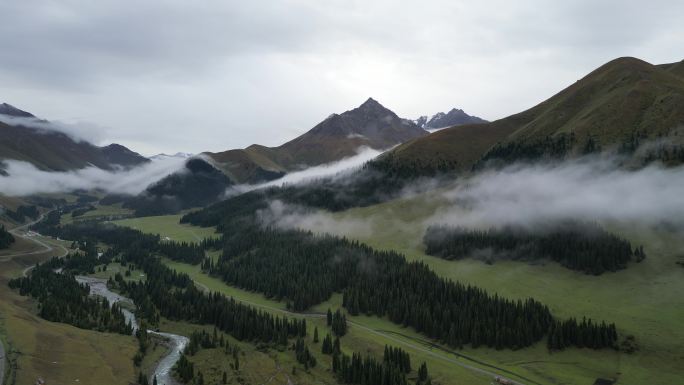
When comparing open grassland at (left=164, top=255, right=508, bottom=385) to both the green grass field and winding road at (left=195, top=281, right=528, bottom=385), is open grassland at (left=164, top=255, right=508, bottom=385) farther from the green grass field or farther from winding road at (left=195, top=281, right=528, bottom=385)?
the green grass field

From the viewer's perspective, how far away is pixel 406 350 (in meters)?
136

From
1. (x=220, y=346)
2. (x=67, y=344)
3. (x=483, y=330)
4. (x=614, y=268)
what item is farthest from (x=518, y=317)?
(x=67, y=344)

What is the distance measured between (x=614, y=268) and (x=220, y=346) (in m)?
134

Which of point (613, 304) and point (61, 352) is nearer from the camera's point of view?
point (61, 352)

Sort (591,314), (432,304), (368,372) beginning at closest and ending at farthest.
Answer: (368,372)
(591,314)
(432,304)

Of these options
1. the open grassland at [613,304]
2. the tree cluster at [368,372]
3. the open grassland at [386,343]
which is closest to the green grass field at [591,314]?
the open grassland at [613,304]

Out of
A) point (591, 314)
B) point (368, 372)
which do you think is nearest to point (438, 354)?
point (368, 372)

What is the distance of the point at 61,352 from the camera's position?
110 m

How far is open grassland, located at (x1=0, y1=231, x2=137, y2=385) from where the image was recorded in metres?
97.6

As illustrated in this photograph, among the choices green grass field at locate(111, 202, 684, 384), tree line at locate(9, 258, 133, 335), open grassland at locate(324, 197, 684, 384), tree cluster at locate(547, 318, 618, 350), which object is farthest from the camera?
tree line at locate(9, 258, 133, 335)

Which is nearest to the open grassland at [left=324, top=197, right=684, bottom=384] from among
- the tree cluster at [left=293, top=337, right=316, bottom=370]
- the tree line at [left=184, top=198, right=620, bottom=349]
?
the tree line at [left=184, top=198, right=620, bottom=349]

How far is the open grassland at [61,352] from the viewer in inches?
3844

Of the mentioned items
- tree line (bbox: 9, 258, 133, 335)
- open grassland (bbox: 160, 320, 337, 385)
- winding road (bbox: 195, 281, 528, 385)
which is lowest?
winding road (bbox: 195, 281, 528, 385)

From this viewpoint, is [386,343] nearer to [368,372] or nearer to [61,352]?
[368,372]
